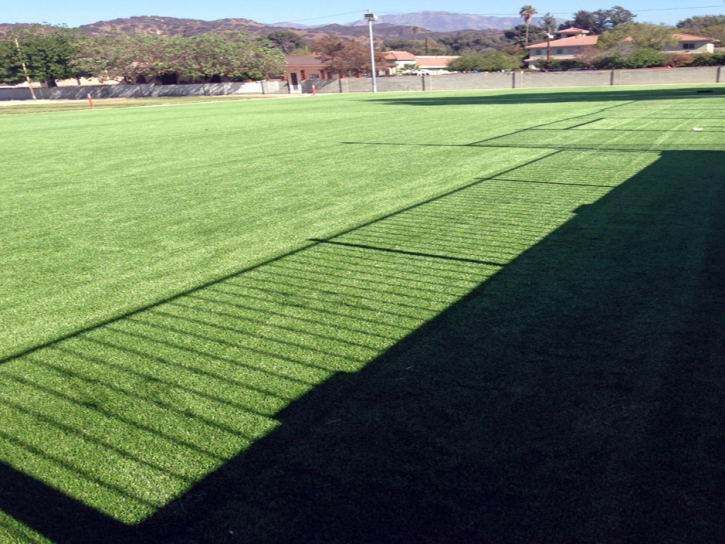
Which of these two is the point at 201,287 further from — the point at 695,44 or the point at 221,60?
the point at 695,44

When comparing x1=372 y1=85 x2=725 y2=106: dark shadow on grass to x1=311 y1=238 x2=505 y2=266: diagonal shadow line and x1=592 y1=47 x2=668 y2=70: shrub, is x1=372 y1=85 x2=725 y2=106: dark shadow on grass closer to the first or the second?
x1=592 y1=47 x2=668 y2=70: shrub

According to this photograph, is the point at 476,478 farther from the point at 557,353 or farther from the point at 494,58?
the point at 494,58

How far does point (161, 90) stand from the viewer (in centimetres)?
6419

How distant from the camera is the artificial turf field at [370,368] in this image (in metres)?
2.39

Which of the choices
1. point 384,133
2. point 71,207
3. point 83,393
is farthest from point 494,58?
point 83,393

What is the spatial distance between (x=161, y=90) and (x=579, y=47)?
217ft

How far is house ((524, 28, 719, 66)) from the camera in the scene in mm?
80938

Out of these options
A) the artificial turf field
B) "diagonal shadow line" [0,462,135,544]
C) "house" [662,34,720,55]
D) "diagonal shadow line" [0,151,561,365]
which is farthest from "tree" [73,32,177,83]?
"diagonal shadow line" [0,462,135,544]

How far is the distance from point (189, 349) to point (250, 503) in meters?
1.59

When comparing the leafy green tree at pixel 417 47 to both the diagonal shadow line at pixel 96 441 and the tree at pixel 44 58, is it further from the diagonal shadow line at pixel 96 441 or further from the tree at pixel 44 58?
the diagonal shadow line at pixel 96 441

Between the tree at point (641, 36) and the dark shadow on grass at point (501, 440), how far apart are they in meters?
68.7

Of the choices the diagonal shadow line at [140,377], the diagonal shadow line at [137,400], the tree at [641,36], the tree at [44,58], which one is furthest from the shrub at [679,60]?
the tree at [44,58]

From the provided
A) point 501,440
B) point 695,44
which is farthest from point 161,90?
point 695,44

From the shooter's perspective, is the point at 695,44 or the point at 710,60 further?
the point at 695,44
